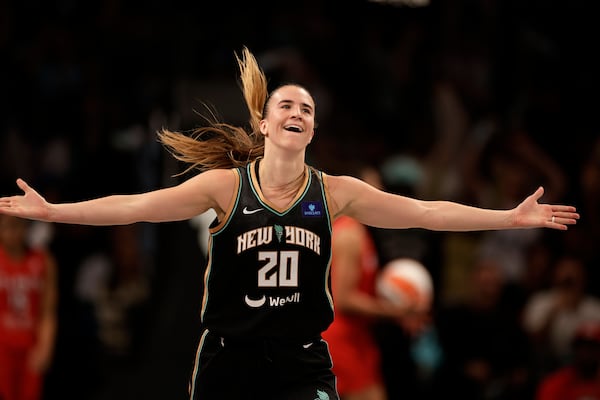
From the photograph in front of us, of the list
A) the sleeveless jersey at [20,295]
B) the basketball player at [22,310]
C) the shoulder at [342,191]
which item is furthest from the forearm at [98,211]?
the sleeveless jersey at [20,295]

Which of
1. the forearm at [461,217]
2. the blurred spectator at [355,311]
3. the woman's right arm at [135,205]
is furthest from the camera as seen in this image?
the blurred spectator at [355,311]

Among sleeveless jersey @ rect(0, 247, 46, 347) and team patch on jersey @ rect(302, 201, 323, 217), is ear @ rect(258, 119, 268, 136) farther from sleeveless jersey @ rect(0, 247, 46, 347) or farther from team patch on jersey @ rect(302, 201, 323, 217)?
sleeveless jersey @ rect(0, 247, 46, 347)

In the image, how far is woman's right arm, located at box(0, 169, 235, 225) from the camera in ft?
15.8

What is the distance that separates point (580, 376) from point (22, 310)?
4.49 m

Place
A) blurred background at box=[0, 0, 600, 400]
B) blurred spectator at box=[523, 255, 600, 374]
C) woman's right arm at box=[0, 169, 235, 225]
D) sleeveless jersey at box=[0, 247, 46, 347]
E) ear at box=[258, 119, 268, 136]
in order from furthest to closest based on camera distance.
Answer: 1. sleeveless jersey at box=[0, 247, 46, 347]
2. blurred background at box=[0, 0, 600, 400]
3. blurred spectator at box=[523, 255, 600, 374]
4. ear at box=[258, 119, 268, 136]
5. woman's right arm at box=[0, 169, 235, 225]

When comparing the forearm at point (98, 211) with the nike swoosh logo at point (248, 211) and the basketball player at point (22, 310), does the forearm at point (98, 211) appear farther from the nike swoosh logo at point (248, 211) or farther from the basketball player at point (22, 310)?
the basketball player at point (22, 310)

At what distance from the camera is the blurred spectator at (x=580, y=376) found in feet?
25.6

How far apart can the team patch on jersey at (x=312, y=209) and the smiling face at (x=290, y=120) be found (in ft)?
0.84

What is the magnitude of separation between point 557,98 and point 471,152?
3.00ft

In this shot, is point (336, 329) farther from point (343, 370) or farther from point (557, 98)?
point (557, 98)

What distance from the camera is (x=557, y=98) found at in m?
10.0

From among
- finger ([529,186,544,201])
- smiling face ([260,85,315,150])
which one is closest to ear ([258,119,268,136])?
smiling face ([260,85,315,150])

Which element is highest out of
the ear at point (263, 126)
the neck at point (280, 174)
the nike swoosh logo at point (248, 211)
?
the ear at point (263, 126)

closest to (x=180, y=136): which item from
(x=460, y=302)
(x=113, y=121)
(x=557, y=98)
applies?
(x=460, y=302)
